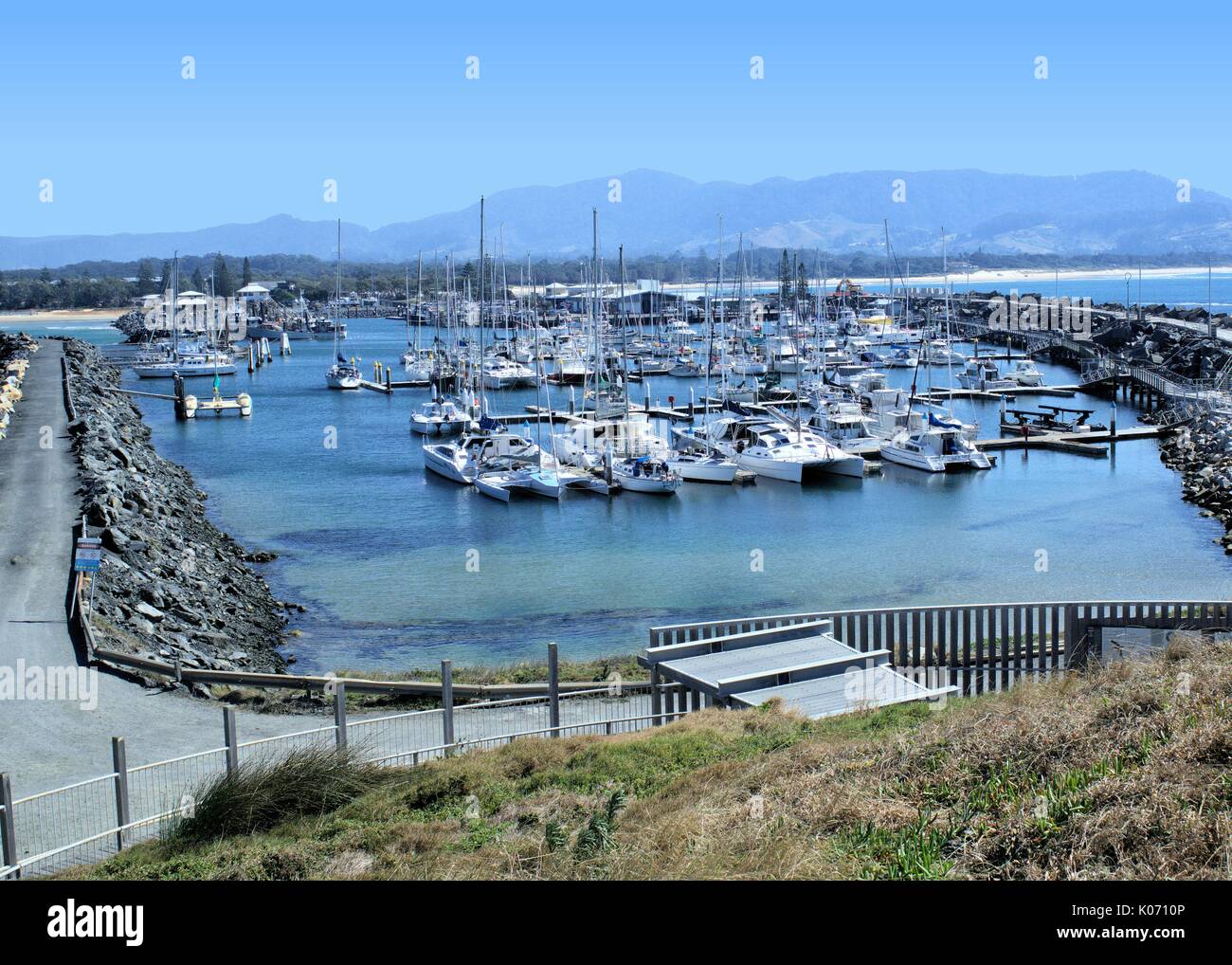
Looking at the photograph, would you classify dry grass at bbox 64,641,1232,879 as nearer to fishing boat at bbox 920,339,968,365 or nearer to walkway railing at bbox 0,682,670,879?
walkway railing at bbox 0,682,670,879

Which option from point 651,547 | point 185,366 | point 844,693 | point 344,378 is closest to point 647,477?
point 651,547

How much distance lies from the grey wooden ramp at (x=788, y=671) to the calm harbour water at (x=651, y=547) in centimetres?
992

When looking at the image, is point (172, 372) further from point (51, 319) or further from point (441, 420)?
point (51, 319)

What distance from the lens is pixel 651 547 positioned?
112ft

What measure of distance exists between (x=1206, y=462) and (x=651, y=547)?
21.8 m

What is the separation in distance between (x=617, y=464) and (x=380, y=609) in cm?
1703

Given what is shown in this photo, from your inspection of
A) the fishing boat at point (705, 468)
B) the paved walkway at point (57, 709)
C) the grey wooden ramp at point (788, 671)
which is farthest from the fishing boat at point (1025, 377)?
the grey wooden ramp at point (788, 671)

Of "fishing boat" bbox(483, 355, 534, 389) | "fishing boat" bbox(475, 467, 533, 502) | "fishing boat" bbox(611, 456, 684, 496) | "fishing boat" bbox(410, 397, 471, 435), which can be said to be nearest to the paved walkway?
"fishing boat" bbox(475, 467, 533, 502)

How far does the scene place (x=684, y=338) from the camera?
94688 mm

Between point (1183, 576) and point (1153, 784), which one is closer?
point (1153, 784)

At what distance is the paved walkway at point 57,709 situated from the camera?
13.1 m
